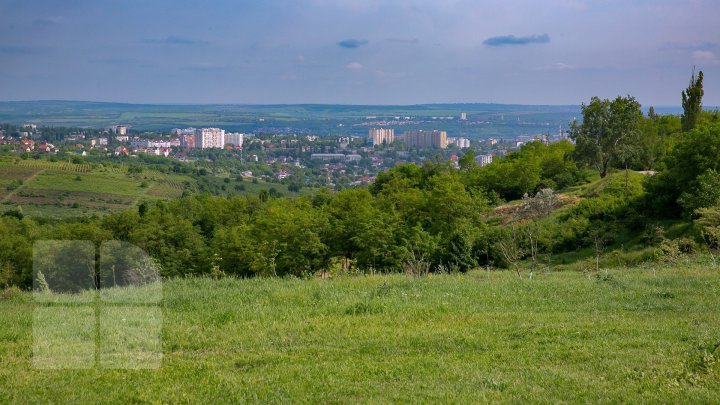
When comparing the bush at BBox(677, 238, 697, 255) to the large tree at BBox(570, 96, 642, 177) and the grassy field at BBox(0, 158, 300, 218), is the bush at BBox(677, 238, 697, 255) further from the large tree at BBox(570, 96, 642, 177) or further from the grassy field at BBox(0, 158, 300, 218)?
the grassy field at BBox(0, 158, 300, 218)

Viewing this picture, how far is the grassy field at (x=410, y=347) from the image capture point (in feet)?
23.4

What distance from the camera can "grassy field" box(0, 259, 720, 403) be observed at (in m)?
7.12

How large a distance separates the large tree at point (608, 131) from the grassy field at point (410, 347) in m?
42.6

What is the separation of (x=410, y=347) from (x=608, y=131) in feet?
162

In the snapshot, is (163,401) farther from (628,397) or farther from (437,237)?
(437,237)

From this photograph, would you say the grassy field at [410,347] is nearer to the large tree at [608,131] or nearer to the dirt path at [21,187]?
the large tree at [608,131]

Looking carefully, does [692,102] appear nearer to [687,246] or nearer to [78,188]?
[687,246]

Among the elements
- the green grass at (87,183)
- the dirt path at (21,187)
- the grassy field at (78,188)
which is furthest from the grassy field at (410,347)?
the green grass at (87,183)

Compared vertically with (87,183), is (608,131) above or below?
above

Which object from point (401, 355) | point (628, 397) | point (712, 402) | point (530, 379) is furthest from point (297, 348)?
point (712, 402)

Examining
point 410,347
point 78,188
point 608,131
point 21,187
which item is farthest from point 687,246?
point 21,187

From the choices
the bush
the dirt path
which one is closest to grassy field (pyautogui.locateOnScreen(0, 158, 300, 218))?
the dirt path

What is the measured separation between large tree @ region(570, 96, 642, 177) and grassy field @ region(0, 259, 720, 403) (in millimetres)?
42558

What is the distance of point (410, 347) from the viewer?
9242 mm
